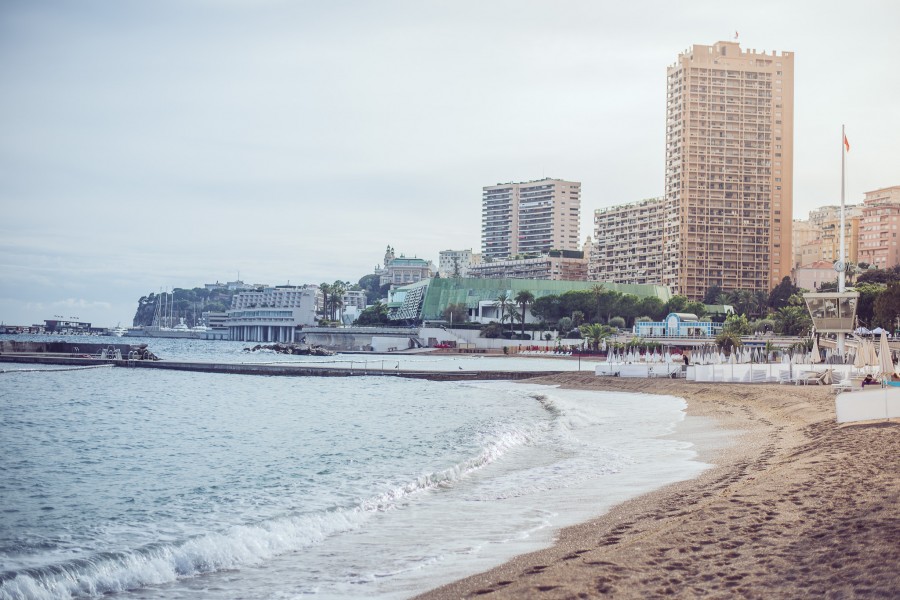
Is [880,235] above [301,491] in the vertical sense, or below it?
above

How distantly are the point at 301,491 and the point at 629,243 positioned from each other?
168 m

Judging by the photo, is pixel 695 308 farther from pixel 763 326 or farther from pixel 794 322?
pixel 794 322

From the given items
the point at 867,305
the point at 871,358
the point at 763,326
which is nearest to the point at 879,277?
the point at 763,326

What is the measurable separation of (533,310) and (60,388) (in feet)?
344

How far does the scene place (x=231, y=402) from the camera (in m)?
40.3

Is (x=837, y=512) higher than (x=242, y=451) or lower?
higher

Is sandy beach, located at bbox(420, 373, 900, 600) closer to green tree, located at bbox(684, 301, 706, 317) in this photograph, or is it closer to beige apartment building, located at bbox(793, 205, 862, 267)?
green tree, located at bbox(684, 301, 706, 317)

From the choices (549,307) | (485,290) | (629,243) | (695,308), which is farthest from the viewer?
(629,243)

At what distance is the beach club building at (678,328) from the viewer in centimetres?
11388

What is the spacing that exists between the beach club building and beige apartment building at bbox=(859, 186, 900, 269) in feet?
195

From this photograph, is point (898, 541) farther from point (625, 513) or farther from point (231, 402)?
point (231, 402)

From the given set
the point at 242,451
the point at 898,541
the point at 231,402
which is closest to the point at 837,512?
the point at 898,541

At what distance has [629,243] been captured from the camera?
178000 mm

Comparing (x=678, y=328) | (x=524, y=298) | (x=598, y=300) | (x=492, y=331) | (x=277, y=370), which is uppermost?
(x=524, y=298)
